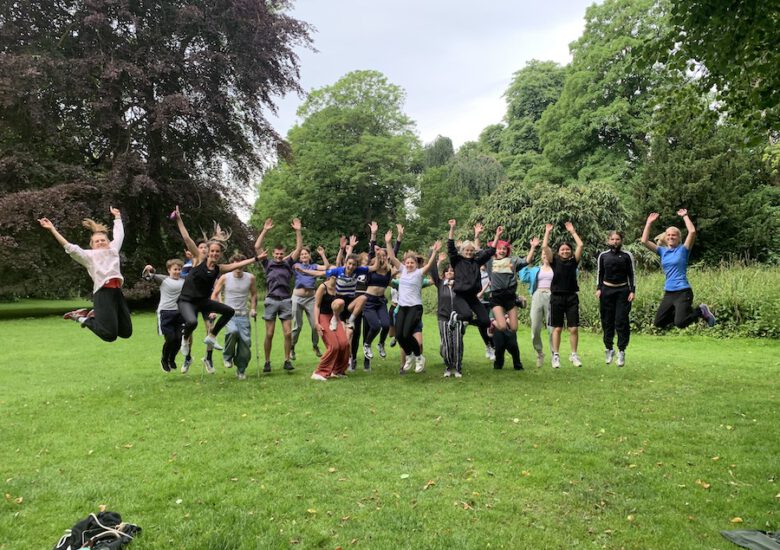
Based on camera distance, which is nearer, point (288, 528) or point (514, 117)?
point (288, 528)

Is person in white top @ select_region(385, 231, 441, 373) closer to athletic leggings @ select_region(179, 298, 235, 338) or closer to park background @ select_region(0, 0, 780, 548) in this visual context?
park background @ select_region(0, 0, 780, 548)

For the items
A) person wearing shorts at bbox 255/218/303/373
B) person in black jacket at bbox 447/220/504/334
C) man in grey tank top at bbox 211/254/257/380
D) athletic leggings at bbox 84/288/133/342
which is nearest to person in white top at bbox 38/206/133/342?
athletic leggings at bbox 84/288/133/342

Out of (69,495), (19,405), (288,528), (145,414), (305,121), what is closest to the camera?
(288,528)

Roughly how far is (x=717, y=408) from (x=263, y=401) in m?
6.41

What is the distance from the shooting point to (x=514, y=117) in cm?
4925

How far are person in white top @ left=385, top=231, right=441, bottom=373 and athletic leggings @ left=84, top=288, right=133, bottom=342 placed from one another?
4555mm

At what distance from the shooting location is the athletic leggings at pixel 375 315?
35.6 feet

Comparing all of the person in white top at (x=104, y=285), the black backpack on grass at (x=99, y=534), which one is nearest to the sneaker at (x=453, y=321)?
the person in white top at (x=104, y=285)

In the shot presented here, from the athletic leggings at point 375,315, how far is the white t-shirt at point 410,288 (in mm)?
787

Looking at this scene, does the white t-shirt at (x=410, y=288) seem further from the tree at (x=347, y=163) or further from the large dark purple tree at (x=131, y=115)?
the tree at (x=347, y=163)

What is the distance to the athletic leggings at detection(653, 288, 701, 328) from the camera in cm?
845

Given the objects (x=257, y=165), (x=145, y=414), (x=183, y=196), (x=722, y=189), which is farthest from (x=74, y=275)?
(x=722, y=189)

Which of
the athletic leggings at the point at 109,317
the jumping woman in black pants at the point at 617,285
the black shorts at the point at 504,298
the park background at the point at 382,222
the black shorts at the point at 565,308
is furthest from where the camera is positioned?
the black shorts at the point at 504,298

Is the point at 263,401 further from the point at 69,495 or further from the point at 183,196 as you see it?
the point at 183,196
